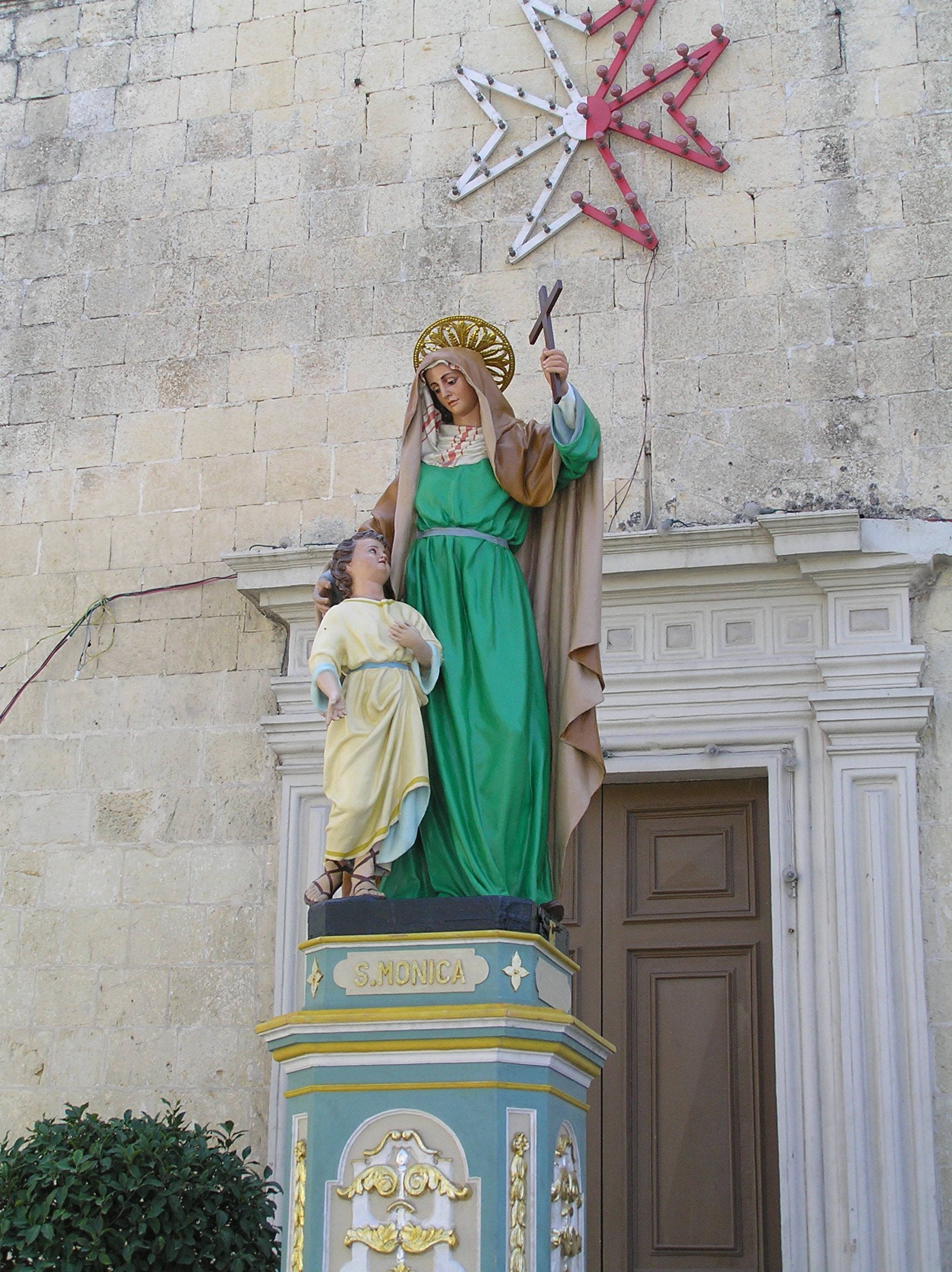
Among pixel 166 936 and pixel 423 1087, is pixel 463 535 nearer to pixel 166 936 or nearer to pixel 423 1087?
pixel 423 1087

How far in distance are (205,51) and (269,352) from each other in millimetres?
1647

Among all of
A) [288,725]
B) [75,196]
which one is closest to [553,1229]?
[288,725]

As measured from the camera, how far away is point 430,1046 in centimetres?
384

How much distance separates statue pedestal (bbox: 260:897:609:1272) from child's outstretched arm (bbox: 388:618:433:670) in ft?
2.19

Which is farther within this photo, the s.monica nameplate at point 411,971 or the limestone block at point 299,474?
the limestone block at point 299,474

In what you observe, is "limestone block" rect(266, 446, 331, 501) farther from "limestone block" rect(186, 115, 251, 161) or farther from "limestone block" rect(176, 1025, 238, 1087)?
"limestone block" rect(176, 1025, 238, 1087)

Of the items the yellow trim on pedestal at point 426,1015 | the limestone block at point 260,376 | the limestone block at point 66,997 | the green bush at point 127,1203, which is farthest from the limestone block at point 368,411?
the yellow trim on pedestal at point 426,1015

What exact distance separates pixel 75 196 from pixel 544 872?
4716mm

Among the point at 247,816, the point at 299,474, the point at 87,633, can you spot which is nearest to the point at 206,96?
the point at 299,474

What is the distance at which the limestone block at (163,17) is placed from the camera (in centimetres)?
777

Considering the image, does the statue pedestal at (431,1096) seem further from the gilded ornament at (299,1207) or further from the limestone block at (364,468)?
the limestone block at (364,468)

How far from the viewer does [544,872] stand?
435 centimetres

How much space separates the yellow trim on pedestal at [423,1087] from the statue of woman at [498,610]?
20.5 inches

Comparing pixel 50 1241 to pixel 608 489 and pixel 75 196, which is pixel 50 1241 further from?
pixel 75 196
